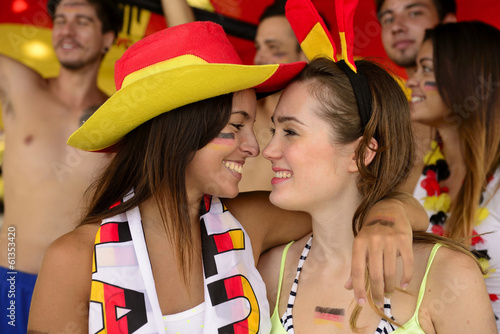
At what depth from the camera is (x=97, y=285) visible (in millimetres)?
1397

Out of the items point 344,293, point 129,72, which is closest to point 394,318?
point 344,293

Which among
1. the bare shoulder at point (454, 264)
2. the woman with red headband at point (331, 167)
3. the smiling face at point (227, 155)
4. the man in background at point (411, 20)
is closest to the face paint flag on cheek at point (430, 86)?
the man in background at point (411, 20)

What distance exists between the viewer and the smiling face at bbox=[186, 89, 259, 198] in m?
1.62

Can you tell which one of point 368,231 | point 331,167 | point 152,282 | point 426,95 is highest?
point 426,95

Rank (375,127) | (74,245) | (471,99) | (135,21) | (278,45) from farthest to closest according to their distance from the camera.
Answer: (278,45) → (135,21) → (471,99) → (375,127) → (74,245)

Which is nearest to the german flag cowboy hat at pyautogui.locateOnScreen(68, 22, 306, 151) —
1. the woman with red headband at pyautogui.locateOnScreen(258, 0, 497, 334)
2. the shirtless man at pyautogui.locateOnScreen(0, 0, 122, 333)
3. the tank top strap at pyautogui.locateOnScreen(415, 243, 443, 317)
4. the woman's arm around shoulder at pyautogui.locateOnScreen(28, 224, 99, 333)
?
the woman with red headband at pyautogui.locateOnScreen(258, 0, 497, 334)

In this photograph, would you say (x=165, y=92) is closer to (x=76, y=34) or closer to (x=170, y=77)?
(x=170, y=77)

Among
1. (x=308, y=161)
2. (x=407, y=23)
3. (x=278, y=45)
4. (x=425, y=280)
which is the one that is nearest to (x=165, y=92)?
(x=308, y=161)

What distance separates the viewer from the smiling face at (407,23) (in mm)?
3201

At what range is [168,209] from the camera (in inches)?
63.9

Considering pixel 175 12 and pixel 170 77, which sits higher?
pixel 175 12

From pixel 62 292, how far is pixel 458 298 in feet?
3.42

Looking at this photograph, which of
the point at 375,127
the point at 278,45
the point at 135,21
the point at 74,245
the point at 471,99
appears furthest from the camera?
the point at 278,45

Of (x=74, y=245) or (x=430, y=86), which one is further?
(x=430, y=86)
